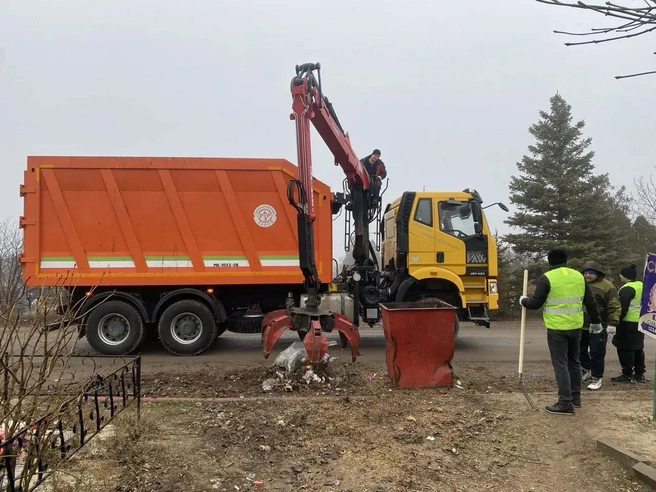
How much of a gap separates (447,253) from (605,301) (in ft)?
8.72

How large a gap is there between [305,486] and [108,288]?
569 centimetres

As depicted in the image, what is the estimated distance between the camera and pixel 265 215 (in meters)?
7.95

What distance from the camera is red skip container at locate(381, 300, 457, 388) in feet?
18.1

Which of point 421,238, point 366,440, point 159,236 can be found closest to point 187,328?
point 159,236

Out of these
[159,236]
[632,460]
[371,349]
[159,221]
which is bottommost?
[371,349]

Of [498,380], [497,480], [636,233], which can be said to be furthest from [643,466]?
[636,233]

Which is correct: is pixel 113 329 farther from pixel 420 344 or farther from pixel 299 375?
pixel 420 344

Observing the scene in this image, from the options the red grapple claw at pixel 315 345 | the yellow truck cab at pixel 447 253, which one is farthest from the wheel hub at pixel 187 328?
the yellow truck cab at pixel 447 253

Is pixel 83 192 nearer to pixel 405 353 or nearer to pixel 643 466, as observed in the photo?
pixel 405 353

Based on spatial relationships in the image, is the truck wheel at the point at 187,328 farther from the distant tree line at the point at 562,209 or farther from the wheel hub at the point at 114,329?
the distant tree line at the point at 562,209

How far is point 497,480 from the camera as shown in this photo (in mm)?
3451

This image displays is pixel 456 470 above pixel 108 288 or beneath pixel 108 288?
beneath

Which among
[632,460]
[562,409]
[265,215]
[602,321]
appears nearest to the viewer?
[632,460]

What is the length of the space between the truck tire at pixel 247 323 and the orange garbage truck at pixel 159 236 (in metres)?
0.28
